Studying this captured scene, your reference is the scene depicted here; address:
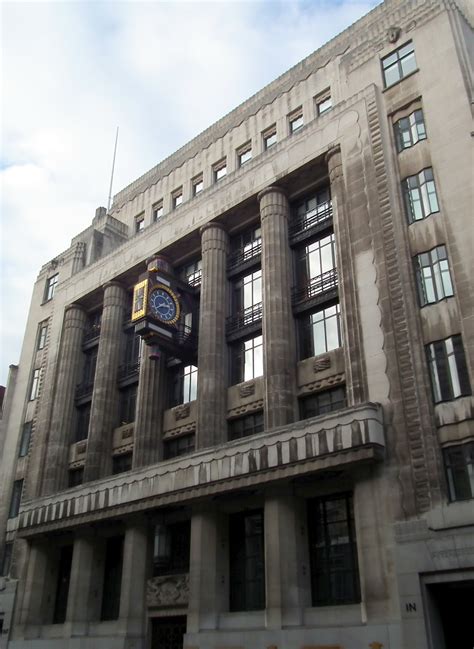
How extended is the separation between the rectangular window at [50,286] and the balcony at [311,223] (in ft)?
86.1

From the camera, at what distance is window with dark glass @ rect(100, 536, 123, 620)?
3638 centimetres

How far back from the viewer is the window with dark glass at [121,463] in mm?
40188

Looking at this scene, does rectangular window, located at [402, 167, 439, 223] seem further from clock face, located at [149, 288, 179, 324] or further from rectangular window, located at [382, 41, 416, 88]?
clock face, located at [149, 288, 179, 324]

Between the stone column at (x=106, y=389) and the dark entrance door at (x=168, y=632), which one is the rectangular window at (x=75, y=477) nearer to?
the stone column at (x=106, y=389)

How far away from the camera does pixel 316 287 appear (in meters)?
34.2

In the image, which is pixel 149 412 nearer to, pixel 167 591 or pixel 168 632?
pixel 167 591

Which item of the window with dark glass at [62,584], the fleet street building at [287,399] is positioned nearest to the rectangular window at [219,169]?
the fleet street building at [287,399]

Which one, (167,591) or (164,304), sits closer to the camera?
(167,591)

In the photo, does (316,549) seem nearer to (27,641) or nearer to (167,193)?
(27,641)

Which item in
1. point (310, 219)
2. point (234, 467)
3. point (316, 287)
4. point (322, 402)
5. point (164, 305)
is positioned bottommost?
point (234, 467)

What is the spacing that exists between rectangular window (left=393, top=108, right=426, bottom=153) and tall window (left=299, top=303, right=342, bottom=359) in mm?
8830

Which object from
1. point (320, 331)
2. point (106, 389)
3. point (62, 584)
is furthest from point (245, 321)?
point (62, 584)

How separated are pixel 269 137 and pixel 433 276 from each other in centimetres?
2046

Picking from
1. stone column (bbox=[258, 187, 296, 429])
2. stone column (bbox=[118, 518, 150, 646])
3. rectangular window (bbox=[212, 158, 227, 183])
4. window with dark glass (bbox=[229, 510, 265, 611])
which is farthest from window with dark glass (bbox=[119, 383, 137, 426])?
rectangular window (bbox=[212, 158, 227, 183])
